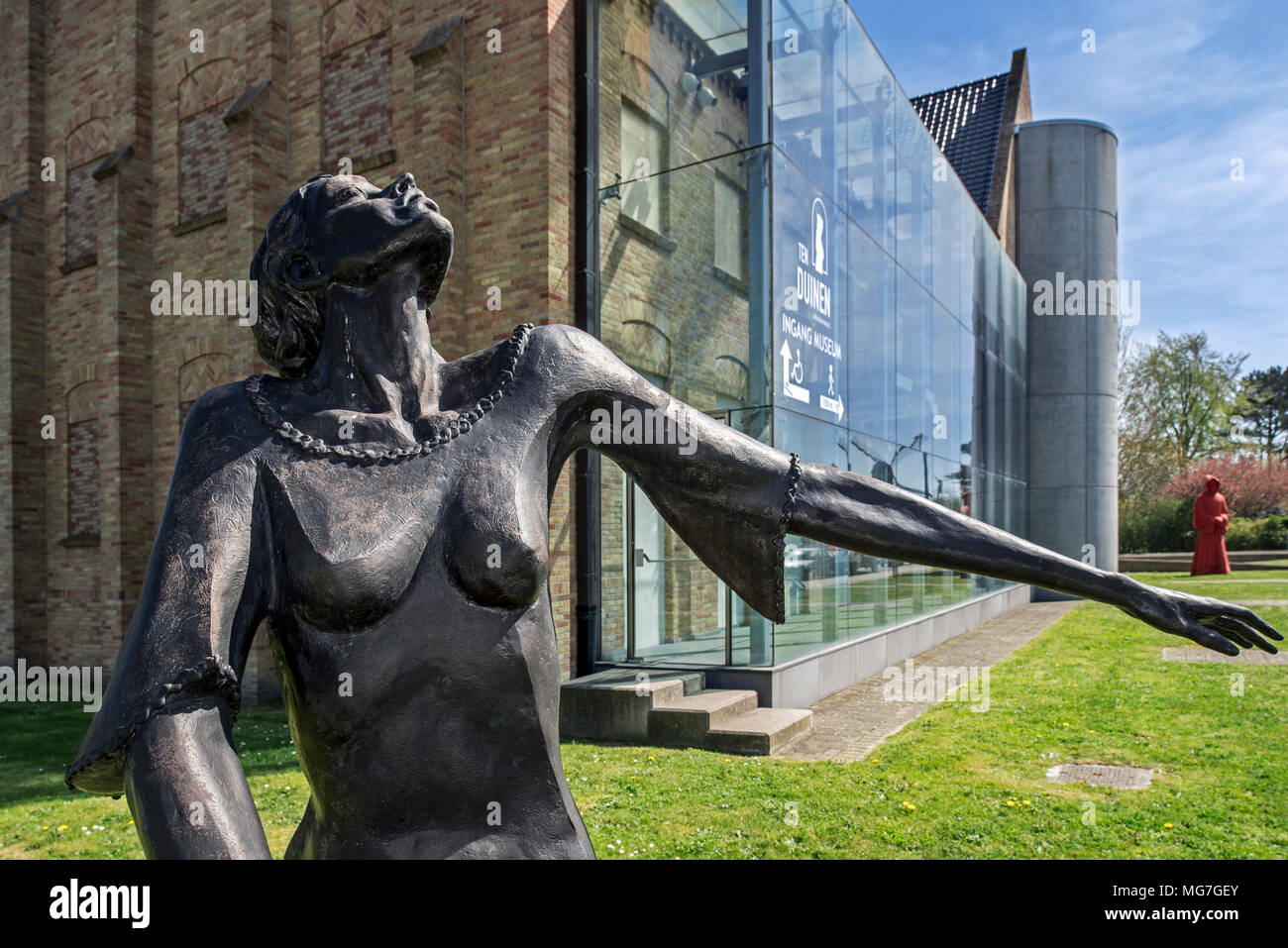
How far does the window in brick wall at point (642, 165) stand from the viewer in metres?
10.8

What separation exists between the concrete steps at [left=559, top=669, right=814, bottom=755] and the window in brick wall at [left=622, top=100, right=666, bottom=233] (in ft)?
16.6

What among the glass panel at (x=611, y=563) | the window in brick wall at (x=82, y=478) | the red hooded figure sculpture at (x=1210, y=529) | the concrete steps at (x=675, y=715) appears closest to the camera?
the concrete steps at (x=675, y=715)

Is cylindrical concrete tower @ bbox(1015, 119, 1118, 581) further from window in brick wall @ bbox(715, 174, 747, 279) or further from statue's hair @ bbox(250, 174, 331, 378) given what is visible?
statue's hair @ bbox(250, 174, 331, 378)

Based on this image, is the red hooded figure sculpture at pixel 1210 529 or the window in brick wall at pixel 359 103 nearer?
the window in brick wall at pixel 359 103

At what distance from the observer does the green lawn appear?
5.70m

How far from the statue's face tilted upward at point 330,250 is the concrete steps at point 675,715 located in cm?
741

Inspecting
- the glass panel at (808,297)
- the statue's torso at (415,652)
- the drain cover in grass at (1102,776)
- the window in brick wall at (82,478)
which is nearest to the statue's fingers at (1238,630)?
Result: the statue's torso at (415,652)

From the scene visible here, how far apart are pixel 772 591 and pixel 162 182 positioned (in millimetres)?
15373

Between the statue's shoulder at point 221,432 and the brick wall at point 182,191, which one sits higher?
the brick wall at point 182,191

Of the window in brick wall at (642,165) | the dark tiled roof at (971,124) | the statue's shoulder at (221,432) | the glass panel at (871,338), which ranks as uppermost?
the dark tiled roof at (971,124)

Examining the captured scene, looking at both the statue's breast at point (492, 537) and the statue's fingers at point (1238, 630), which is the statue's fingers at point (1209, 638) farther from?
the statue's breast at point (492, 537)

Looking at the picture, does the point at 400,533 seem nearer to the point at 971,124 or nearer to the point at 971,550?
the point at 971,550

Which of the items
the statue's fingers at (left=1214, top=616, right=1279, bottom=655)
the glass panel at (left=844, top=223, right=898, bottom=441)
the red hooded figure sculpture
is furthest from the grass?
the statue's fingers at (left=1214, top=616, right=1279, bottom=655)

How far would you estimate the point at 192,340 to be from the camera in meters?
13.6
